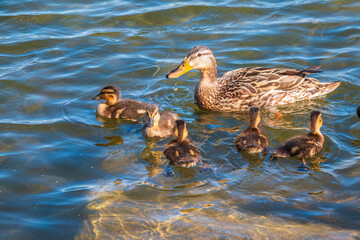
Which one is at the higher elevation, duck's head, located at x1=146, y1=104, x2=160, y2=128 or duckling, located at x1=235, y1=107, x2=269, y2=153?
duck's head, located at x1=146, y1=104, x2=160, y2=128

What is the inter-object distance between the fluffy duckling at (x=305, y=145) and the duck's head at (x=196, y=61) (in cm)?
219

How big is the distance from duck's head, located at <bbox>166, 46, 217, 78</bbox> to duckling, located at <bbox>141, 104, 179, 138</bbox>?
115cm

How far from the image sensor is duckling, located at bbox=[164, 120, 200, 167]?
19.0 feet

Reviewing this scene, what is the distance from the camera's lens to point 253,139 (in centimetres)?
611

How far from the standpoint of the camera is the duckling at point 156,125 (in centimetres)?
656

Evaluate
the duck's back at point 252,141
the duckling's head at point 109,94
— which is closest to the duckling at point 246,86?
the duckling's head at point 109,94

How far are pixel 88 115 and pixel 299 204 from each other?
3.55 meters

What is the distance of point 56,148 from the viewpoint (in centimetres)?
641

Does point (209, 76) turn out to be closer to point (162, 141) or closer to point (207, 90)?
point (207, 90)

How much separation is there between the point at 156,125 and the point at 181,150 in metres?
0.86

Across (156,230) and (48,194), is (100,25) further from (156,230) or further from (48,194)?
(156,230)

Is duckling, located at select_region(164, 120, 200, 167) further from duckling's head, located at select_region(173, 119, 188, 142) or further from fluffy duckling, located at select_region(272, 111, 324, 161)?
fluffy duckling, located at select_region(272, 111, 324, 161)

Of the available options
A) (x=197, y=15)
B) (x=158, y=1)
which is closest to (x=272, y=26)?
(x=197, y=15)

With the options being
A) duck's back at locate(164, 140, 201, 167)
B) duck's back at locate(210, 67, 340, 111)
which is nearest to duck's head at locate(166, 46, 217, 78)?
duck's back at locate(210, 67, 340, 111)
